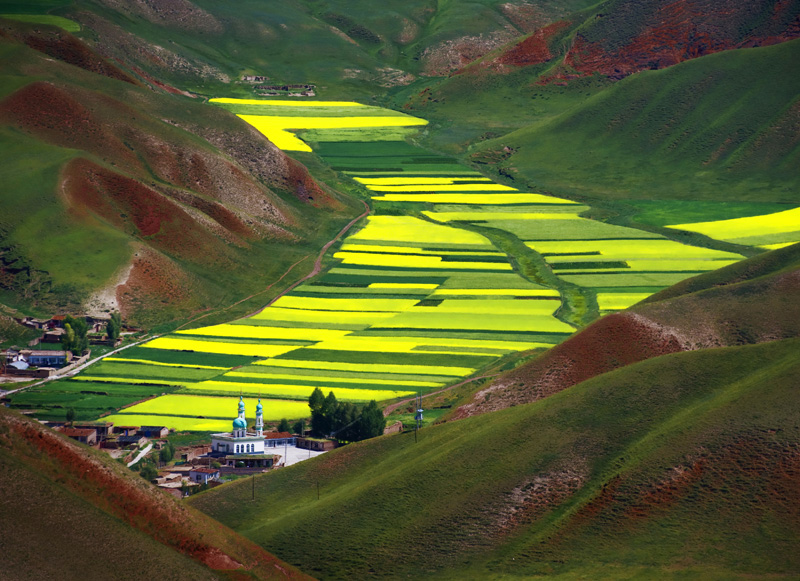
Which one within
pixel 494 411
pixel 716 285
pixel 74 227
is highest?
pixel 74 227

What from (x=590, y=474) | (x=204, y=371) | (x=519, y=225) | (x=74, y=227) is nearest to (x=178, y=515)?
(x=590, y=474)

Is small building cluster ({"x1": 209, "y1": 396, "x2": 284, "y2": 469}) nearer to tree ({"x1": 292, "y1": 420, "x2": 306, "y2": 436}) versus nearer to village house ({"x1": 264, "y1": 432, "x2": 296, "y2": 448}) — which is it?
village house ({"x1": 264, "y1": 432, "x2": 296, "y2": 448})

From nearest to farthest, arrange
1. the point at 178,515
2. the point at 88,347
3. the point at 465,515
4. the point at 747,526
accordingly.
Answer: the point at 178,515
the point at 747,526
the point at 465,515
the point at 88,347

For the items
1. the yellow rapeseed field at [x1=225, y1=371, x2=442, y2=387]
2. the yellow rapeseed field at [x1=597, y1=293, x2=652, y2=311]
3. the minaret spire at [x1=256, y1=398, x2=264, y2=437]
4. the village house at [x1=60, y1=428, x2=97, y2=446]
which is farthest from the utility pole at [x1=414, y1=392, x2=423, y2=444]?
the yellow rapeseed field at [x1=597, y1=293, x2=652, y2=311]

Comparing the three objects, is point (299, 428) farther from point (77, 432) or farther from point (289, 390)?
point (77, 432)

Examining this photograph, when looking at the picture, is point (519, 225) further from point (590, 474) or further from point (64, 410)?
point (590, 474)

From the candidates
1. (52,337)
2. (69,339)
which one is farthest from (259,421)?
(52,337)
